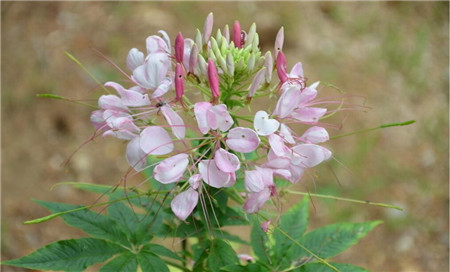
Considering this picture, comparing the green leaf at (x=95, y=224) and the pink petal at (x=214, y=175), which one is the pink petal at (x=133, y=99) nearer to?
the pink petal at (x=214, y=175)

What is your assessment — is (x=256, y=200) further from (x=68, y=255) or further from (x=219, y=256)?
(x=68, y=255)

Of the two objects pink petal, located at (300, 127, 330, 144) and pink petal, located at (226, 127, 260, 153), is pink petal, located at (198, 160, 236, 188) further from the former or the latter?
pink petal, located at (300, 127, 330, 144)

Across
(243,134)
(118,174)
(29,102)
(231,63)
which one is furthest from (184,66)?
(29,102)

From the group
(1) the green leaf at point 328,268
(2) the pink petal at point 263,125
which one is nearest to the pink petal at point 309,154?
(2) the pink petal at point 263,125

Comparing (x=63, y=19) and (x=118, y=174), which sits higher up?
(x=63, y=19)

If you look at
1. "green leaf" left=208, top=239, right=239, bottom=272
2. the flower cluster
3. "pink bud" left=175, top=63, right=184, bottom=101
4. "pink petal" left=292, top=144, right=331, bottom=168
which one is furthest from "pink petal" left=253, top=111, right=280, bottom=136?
"green leaf" left=208, top=239, right=239, bottom=272

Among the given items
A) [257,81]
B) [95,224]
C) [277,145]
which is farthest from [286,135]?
[95,224]

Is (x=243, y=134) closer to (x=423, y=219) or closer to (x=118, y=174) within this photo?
(x=118, y=174)
